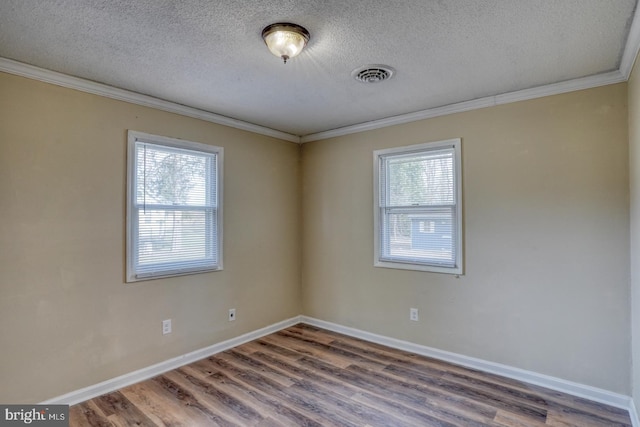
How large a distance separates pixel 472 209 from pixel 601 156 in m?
0.98

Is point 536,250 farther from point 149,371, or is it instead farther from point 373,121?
point 149,371

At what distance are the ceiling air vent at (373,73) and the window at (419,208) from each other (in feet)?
3.44

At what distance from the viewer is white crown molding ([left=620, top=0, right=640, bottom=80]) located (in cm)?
182

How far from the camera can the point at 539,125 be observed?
2793mm

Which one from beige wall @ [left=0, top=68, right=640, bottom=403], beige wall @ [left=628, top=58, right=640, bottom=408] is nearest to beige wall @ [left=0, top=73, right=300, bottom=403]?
beige wall @ [left=0, top=68, right=640, bottom=403]

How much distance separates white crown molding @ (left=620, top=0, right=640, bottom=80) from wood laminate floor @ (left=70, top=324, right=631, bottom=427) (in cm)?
236

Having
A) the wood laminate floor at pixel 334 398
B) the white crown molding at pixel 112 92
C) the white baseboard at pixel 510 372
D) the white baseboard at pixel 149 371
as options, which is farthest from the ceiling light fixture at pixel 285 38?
the white baseboard at pixel 510 372

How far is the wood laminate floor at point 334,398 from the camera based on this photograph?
2.32 m

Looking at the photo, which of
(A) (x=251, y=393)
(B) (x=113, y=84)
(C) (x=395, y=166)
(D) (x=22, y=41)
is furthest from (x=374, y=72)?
(A) (x=251, y=393)

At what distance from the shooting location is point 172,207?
3.14 m

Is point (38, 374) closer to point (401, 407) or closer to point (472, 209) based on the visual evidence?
point (401, 407)

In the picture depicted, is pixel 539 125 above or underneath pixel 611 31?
underneath

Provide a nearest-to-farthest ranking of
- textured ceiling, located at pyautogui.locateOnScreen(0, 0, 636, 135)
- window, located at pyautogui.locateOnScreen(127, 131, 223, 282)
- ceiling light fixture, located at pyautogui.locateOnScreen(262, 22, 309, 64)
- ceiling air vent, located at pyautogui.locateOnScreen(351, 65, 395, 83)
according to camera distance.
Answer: textured ceiling, located at pyautogui.locateOnScreen(0, 0, 636, 135) < ceiling light fixture, located at pyautogui.locateOnScreen(262, 22, 309, 64) < ceiling air vent, located at pyautogui.locateOnScreen(351, 65, 395, 83) < window, located at pyautogui.locateOnScreen(127, 131, 223, 282)

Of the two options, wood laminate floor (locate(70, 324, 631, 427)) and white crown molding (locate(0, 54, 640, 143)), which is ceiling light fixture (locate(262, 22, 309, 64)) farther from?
wood laminate floor (locate(70, 324, 631, 427))
